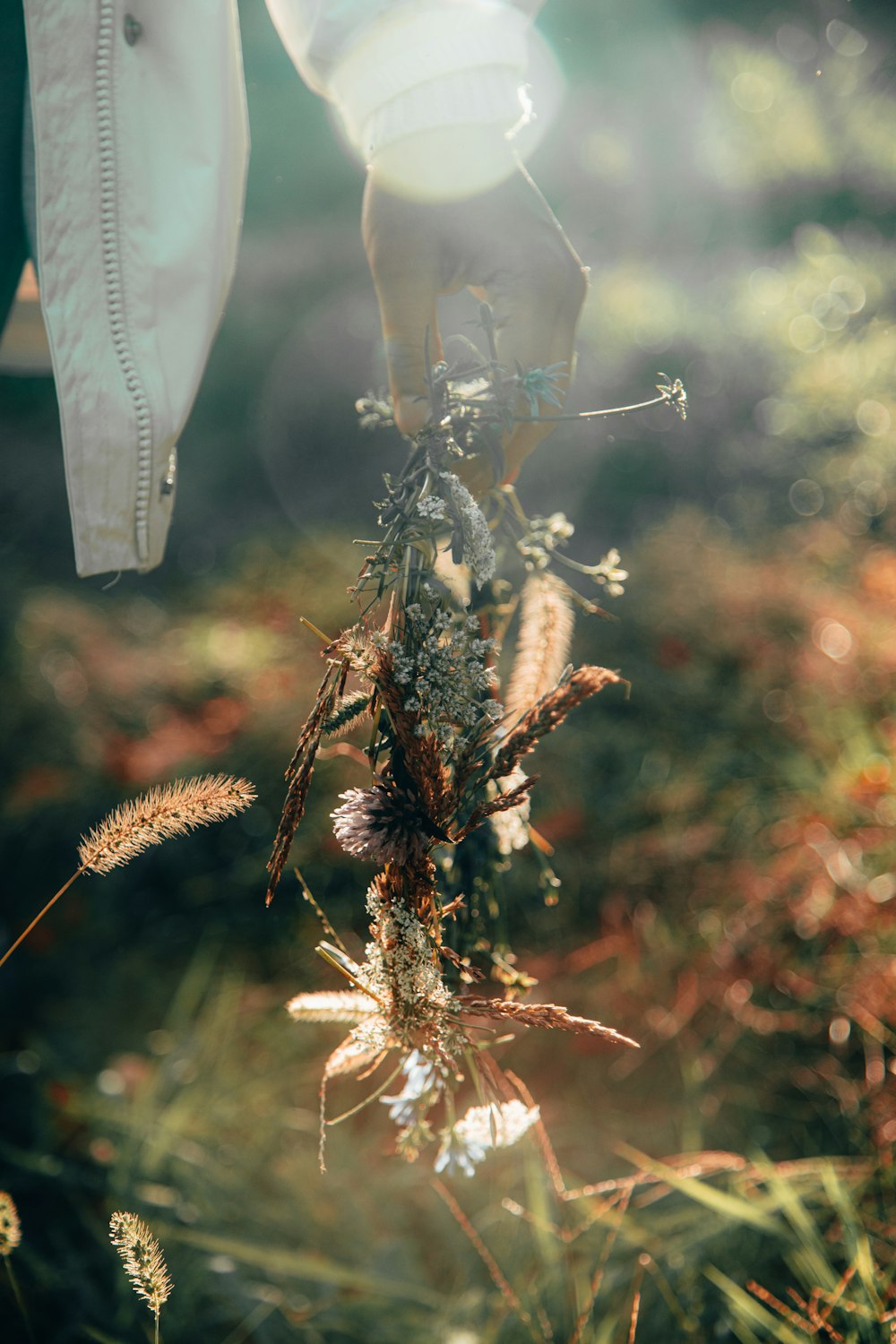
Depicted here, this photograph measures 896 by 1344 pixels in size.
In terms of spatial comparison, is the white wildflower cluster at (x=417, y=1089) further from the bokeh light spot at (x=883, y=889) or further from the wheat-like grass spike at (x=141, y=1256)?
the bokeh light spot at (x=883, y=889)

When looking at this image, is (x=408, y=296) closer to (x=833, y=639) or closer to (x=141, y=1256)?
(x=141, y=1256)

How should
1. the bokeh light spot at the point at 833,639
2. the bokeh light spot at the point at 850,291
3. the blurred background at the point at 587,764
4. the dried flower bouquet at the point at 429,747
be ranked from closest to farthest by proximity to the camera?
the dried flower bouquet at the point at 429,747
the blurred background at the point at 587,764
the bokeh light spot at the point at 833,639
the bokeh light spot at the point at 850,291

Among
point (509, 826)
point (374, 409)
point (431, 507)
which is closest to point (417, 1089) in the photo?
point (509, 826)

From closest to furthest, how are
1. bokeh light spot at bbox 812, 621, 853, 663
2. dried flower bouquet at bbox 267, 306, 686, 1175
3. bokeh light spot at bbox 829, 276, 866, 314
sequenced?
dried flower bouquet at bbox 267, 306, 686, 1175
bokeh light spot at bbox 812, 621, 853, 663
bokeh light spot at bbox 829, 276, 866, 314

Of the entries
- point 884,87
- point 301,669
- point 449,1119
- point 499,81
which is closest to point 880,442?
point 884,87

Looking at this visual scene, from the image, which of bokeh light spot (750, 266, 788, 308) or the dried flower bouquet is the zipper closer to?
the dried flower bouquet

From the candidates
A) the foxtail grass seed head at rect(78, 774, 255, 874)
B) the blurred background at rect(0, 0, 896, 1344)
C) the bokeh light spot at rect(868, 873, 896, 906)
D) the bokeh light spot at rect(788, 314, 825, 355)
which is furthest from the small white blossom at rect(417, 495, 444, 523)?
the bokeh light spot at rect(788, 314, 825, 355)

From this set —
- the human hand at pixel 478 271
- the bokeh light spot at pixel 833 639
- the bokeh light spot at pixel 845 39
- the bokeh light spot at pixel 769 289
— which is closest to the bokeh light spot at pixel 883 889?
the bokeh light spot at pixel 833 639
